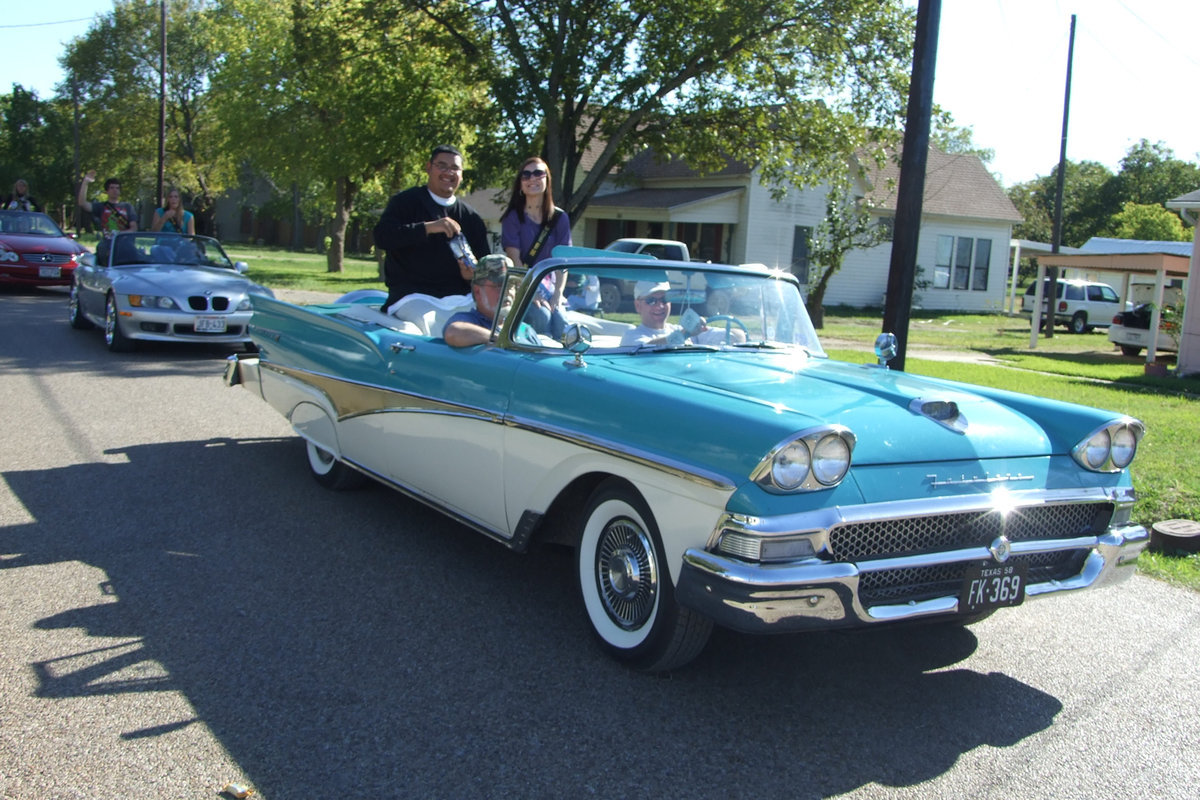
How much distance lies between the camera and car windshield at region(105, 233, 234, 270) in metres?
12.3

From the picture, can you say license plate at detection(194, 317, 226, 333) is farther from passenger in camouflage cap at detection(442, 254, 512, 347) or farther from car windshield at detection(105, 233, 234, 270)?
passenger in camouflage cap at detection(442, 254, 512, 347)

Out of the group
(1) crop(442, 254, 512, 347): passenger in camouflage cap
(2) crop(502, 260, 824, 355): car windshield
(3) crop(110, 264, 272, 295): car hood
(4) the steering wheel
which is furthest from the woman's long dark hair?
(3) crop(110, 264, 272, 295): car hood

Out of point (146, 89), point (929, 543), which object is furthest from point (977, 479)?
point (146, 89)

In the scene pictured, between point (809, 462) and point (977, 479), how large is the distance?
28.1 inches

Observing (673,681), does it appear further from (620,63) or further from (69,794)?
(620,63)

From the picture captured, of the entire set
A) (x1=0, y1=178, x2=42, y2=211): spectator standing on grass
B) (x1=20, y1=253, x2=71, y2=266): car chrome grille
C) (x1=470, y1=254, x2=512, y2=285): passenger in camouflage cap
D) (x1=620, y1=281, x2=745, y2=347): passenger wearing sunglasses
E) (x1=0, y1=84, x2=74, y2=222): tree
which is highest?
(x1=0, y1=84, x2=74, y2=222): tree

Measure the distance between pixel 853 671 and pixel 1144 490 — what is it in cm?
402

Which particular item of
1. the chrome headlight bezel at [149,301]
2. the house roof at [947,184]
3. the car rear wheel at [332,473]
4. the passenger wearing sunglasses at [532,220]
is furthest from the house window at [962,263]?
the car rear wheel at [332,473]

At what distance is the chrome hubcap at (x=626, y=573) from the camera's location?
3.51m

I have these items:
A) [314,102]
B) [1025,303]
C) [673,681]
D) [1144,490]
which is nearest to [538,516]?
[673,681]

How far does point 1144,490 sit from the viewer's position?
675cm

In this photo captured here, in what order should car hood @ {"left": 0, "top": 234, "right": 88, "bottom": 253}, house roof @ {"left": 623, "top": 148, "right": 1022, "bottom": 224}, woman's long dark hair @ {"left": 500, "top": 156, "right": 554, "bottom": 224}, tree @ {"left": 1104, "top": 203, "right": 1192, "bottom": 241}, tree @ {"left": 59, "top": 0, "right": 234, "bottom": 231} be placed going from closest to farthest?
woman's long dark hair @ {"left": 500, "top": 156, "right": 554, "bottom": 224}
car hood @ {"left": 0, "top": 234, "right": 88, "bottom": 253}
house roof @ {"left": 623, "top": 148, "right": 1022, "bottom": 224}
tree @ {"left": 1104, "top": 203, "right": 1192, "bottom": 241}
tree @ {"left": 59, "top": 0, "right": 234, "bottom": 231}

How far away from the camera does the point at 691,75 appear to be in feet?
59.8

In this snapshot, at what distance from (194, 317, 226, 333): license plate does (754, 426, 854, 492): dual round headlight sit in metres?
9.58
